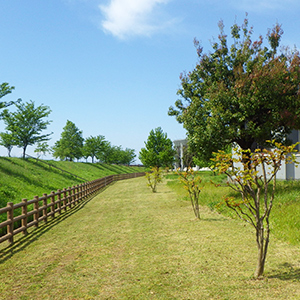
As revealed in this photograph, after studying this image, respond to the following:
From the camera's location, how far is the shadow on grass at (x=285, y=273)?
5965 mm

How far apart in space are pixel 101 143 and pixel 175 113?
5518cm

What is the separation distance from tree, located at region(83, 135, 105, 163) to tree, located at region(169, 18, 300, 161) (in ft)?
182

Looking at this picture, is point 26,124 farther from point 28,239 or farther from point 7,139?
point 28,239

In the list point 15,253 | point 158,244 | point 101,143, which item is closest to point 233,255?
point 158,244

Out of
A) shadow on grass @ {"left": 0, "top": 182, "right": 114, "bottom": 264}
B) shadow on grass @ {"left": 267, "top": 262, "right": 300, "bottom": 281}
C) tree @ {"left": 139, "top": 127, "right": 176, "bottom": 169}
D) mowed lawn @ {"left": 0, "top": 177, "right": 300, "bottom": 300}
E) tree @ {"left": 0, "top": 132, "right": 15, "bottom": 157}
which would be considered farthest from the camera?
tree @ {"left": 139, "top": 127, "right": 176, "bottom": 169}

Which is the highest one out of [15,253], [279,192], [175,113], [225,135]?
[175,113]

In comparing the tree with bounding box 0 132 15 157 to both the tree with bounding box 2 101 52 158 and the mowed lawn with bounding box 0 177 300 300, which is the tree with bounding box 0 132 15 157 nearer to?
the tree with bounding box 2 101 52 158

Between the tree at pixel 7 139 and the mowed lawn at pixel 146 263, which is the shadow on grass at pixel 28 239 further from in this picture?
the tree at pixel 7 139

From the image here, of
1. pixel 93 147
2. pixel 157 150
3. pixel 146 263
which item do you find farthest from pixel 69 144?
pixel 146 263

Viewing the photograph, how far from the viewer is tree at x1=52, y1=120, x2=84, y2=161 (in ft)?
203

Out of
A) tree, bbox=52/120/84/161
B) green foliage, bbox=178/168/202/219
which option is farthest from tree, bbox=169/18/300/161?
tree, bbox=52/120/84/161

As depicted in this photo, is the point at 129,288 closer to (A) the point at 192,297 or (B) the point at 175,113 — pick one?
(A) the point at 192,297

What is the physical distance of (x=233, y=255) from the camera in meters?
7.45

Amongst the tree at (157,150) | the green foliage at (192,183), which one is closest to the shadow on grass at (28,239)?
the green foliage at (192,183)
